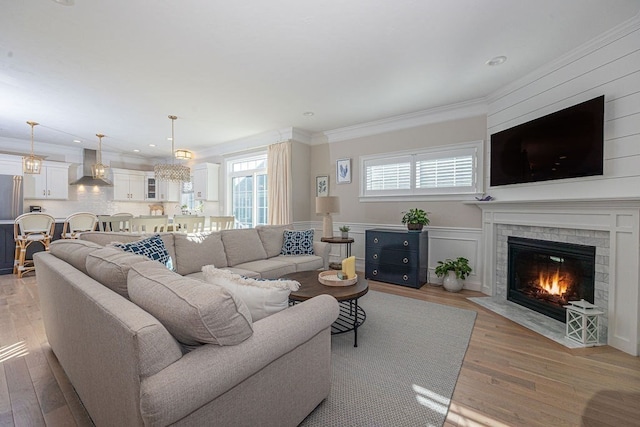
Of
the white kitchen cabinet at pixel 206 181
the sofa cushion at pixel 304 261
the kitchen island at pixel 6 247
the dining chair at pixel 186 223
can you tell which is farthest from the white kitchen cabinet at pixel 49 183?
the sofa cushion at pixel 304 261

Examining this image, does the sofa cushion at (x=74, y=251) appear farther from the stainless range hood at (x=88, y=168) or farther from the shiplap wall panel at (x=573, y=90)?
the stainless range hood at (x=88, y=168)

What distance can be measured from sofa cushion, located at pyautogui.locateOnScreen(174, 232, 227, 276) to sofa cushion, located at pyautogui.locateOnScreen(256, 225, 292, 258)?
66 centimetres

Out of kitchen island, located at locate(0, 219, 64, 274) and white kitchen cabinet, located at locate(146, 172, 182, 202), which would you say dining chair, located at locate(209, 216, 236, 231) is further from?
white kitchen cabinet, located at locate(146, 172, 182, 202)

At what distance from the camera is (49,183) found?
245 inches

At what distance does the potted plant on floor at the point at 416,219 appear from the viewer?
410 centimetres

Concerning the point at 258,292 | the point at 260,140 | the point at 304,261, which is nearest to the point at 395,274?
the point at 304,261

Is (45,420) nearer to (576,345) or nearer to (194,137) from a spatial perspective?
(576,345)

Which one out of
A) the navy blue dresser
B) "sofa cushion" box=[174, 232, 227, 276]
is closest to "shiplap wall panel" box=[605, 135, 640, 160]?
the navy blue dresser

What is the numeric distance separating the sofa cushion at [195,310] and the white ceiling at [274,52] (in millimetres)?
2090

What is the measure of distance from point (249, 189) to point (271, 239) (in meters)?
2.69

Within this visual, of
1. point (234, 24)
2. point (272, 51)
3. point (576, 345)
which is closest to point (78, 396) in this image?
point (234, 24)

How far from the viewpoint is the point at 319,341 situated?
1.53 m

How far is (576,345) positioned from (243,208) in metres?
5.86

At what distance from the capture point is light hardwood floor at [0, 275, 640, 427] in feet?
5.15
